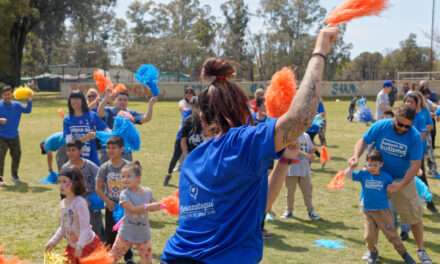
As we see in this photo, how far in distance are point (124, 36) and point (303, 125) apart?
318ft

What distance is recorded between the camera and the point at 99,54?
A: 310 feet

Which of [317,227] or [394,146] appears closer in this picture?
[394,146]

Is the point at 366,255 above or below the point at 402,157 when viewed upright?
below

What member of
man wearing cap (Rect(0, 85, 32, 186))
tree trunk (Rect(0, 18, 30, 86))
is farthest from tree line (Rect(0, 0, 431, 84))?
man wearing cap (Rect(0, 85, 32, 186))

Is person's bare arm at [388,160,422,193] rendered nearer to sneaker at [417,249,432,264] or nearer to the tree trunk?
sneaker at [417,249,432,264]

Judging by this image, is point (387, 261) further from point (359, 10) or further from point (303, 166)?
point (359, 10)

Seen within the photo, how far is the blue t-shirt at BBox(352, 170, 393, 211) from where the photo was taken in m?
5.73

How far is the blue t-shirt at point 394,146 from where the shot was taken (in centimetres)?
590

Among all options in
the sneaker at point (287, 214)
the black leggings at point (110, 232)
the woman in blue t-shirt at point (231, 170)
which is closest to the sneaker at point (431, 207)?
the sneaker at point (287, 214)

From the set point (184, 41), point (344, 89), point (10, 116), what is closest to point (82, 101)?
point (10, 116)

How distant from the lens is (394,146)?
5980mm

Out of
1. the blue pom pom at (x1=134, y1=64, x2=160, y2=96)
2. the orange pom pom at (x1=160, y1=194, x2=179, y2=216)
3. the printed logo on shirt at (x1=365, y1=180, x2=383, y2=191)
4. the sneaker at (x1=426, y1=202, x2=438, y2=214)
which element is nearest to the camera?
the orange pom pom at (x1=160, y1=194, x2=179, y2=216)

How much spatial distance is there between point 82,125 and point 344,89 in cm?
4552

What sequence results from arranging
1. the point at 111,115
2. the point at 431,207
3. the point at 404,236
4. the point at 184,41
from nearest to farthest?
the point at 404,236 → the point at 431,207 → the point at 111,115 → the point at 184,41
